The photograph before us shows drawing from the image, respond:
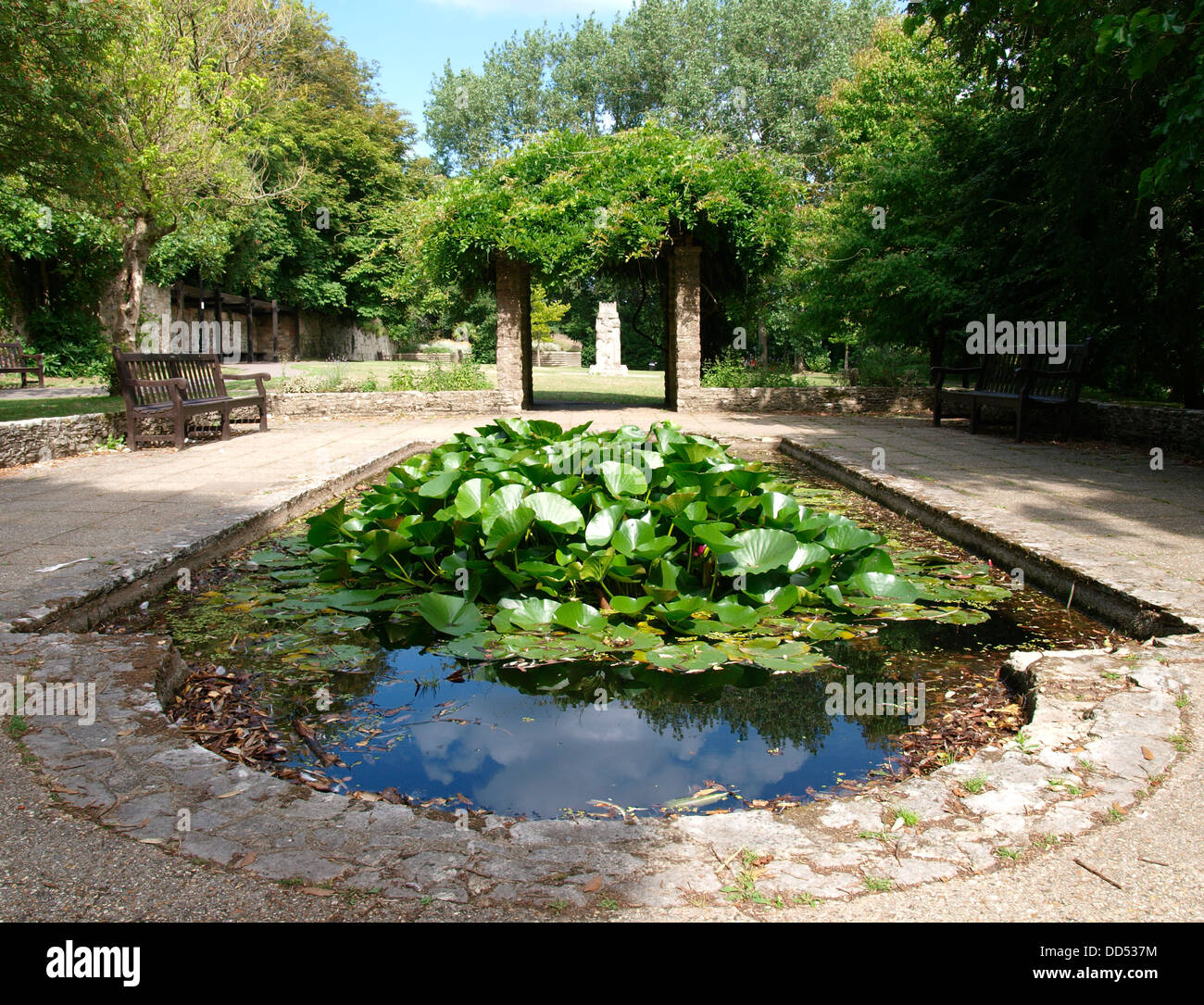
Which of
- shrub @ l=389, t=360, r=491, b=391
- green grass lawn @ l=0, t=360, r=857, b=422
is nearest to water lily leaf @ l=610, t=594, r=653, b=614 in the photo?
green grass lawn @ l=0, t=360, r=857, b=422

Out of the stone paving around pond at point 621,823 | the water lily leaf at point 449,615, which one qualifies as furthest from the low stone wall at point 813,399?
the water lily leaf at point 449,615

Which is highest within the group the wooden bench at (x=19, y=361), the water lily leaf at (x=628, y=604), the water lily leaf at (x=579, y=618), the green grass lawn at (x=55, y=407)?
the wooden bench at (x=19, y=361)

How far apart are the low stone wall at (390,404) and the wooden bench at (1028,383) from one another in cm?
688

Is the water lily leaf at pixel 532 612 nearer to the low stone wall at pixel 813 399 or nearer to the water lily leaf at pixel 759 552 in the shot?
the water lily leaf at pixel 759 552

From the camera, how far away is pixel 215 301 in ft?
113

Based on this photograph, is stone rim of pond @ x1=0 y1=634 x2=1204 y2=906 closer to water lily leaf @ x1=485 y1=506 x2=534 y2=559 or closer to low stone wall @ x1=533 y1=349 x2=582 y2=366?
water lily leaf @ x1=485 y1=506 x2=534 y2=559

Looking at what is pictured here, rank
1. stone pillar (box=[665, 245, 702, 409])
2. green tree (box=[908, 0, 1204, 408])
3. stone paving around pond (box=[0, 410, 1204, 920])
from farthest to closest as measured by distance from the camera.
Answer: stone pillar (box=[665, 245, 702, 409]), green tree (box=[908, 0, 1204, 408]), stone paving around pond (box=[0, 410, 1204, 920])

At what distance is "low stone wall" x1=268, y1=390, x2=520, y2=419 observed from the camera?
13430 millimetres

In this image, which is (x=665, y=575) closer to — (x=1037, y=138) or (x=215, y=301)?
(x=1037, y=138)

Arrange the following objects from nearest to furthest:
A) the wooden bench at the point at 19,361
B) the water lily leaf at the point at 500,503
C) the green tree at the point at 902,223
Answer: the water lily leaf at the point at 500,503
the green tree at the point at 902,223
the wooden bench at the point at 19,361

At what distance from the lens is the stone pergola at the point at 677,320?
14273 millimetres

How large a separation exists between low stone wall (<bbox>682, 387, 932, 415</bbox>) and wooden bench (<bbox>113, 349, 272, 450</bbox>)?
7.25m

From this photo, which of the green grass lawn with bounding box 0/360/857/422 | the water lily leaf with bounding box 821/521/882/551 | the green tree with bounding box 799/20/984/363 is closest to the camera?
the water lily leaf with bounding box 821/521/882/551

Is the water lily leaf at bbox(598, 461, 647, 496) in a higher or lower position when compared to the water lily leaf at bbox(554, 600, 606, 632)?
higher
